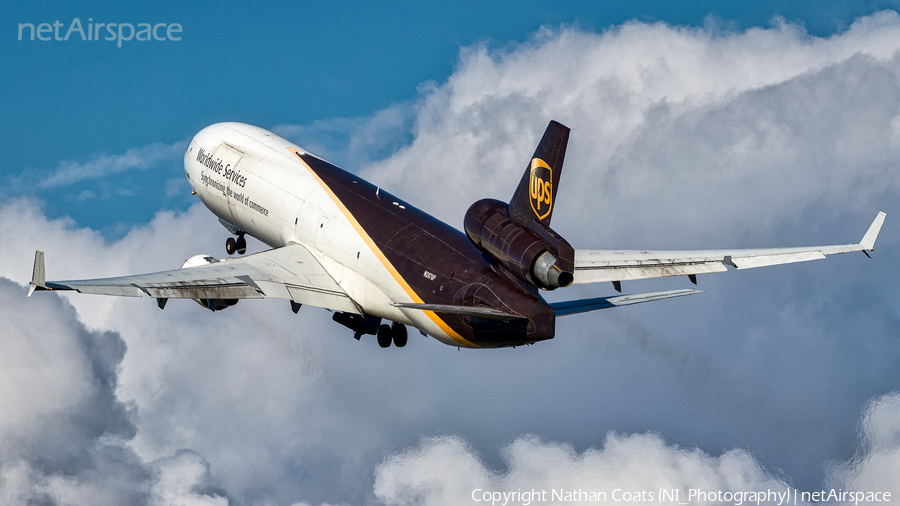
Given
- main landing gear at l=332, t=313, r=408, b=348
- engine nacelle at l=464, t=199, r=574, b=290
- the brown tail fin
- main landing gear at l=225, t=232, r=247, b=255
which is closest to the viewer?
engine nacelle at l=464, t=199, r=574, b=290

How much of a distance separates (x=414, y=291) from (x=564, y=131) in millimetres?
9114

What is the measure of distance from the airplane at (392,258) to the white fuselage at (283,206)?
68 mm

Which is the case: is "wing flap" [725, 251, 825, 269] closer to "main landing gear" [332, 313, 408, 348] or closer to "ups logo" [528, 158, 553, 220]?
"ups logo" [528, 158, 553, 220]

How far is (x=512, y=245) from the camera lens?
Answer: 37344mm

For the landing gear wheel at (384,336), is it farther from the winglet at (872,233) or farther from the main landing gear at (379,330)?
the winglet at (872,233)

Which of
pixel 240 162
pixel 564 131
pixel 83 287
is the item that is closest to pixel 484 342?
pixel 564 131

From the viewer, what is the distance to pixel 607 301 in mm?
41000

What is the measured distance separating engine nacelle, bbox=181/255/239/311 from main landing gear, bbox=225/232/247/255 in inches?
395

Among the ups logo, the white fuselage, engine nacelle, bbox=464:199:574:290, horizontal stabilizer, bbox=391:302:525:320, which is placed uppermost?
the white fuselage

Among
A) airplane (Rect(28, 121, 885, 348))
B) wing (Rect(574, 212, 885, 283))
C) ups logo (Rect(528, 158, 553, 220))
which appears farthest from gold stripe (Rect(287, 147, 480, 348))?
ups logo (Rect(528, 158, 553, 220))

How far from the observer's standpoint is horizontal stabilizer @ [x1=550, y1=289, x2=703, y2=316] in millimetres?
40094

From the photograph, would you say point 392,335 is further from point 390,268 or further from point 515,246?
point 515,246

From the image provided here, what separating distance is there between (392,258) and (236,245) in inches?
671

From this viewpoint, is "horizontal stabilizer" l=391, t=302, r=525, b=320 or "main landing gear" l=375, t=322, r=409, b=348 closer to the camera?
"horizontal stabilizer" l=391, t=302, r=525, b=320
